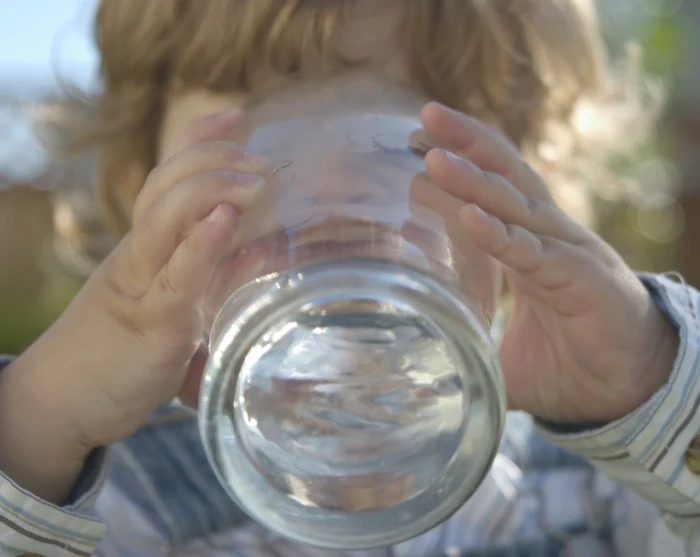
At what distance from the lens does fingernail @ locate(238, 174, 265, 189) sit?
0.41 metres

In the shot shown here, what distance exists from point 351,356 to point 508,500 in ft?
1.41

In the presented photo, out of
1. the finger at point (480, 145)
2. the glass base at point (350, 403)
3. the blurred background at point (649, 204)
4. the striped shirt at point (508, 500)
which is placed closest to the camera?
the glass base at point (350, 403)

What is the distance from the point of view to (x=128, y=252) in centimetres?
49

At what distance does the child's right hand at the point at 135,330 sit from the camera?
42 cm

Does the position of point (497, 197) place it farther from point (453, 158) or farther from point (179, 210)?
point (179, 210)

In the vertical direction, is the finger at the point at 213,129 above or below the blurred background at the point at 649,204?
above

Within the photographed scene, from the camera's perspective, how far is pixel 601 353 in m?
0.55

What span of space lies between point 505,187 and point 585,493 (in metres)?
0.43

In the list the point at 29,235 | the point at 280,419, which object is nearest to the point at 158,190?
the point at 280,419

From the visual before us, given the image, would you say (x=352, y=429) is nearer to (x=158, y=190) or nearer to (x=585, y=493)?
(x=158, y=190)

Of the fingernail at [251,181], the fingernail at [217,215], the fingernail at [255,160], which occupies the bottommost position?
the fingernail at [217,215]

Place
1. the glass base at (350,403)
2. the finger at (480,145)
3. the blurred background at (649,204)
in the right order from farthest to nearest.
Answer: the blurred background at (649,204)
the finger at (480,145)
the glass base at (350,403)

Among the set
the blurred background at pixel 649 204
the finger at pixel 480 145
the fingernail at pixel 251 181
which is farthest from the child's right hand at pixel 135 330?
the blurred background at pixel 649 204

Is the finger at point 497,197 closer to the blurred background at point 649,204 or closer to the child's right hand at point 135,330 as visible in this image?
the child's right hand at point 135,330
